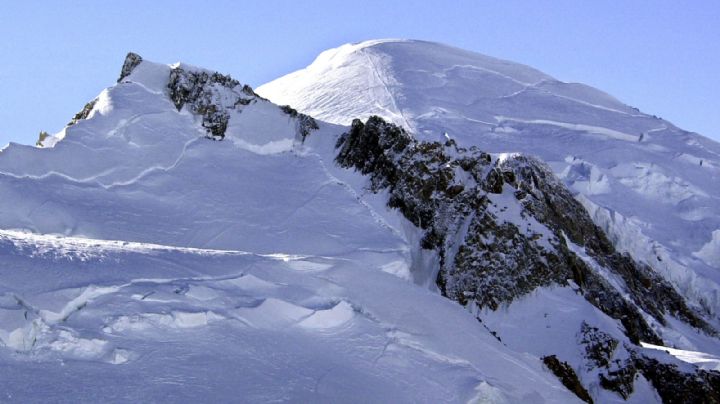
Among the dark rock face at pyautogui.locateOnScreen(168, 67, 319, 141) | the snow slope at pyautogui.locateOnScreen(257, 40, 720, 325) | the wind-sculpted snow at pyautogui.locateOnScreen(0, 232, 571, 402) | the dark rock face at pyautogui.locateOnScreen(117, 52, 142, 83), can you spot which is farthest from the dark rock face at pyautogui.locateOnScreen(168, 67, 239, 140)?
the wind-sculpted snow at pyautogui.locateOnScreen(0, 232, 571, 402)

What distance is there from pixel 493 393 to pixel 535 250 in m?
13.9

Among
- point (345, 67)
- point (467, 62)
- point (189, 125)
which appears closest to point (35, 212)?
point (189, 125)

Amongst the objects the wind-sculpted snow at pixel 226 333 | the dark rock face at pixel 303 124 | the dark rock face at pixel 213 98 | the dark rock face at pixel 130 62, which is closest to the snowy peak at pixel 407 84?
the dark rock face at pixel 303 124

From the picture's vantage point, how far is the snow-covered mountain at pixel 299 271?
15750mm

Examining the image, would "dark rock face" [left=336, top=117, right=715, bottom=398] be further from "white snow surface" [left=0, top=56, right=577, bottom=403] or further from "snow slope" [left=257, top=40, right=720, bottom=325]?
"snow slope" [left=257, top=40, right=720, bottom=325]

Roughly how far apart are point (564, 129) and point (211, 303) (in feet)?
128

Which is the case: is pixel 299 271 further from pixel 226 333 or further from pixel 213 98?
pixel 213 98

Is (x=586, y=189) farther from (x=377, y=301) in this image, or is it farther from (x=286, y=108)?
(x=377, y=301)

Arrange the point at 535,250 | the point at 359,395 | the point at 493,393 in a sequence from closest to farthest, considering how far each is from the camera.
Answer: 1. the point at 359,395
2. the point at 493,393
3. the point at 535,250

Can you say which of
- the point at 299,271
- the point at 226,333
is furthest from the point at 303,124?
the point at 226,333

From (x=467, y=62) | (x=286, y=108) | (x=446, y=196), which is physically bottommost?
(x=446, y=196)

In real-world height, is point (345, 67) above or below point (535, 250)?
above

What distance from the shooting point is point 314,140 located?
1400 inches

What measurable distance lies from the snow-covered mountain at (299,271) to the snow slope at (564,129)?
6.18 ft
